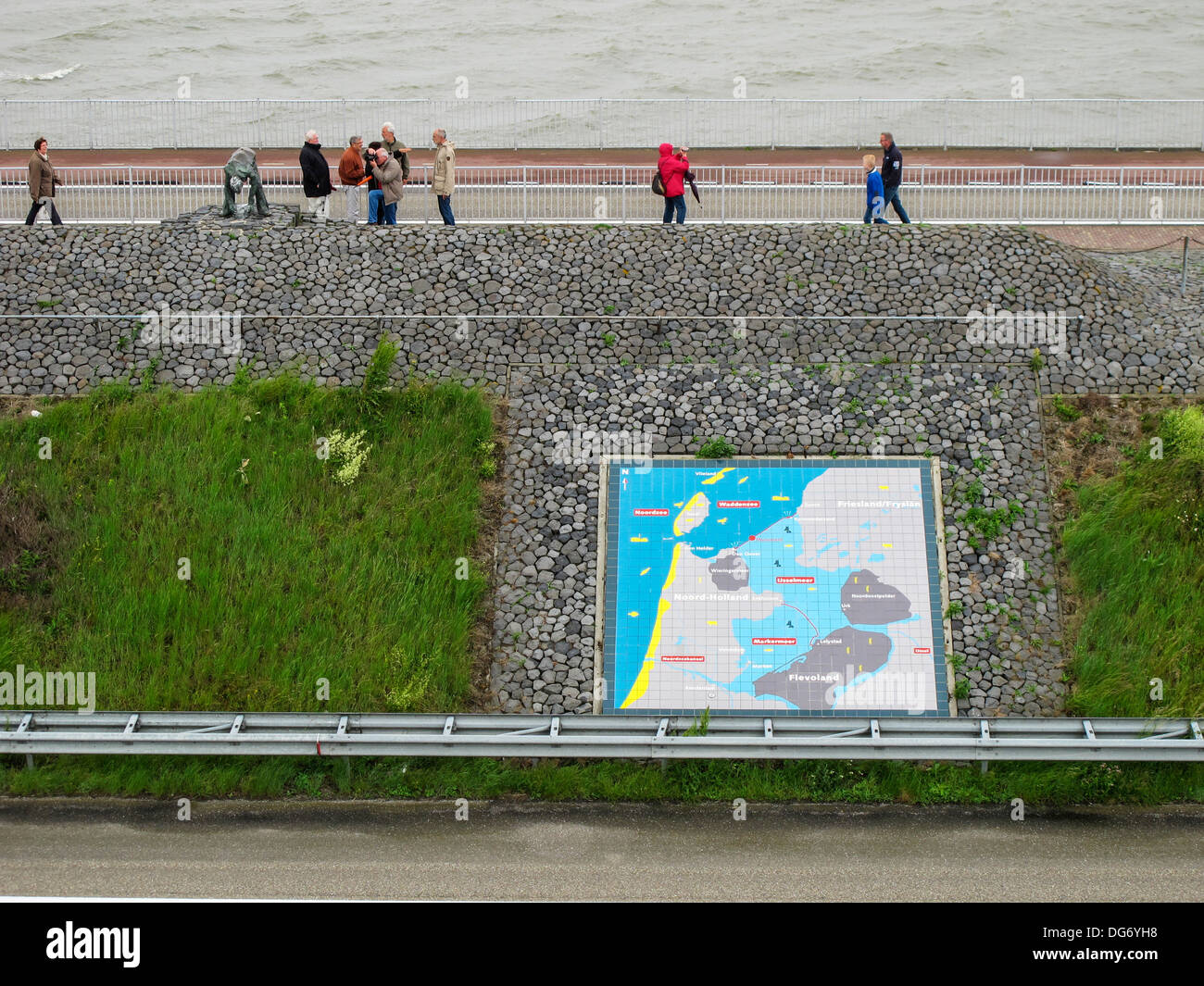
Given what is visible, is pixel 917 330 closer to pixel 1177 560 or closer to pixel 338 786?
pixel 1177 560

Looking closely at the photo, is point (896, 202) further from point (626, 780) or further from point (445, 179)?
point (626, 780)

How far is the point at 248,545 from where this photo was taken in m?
17.1

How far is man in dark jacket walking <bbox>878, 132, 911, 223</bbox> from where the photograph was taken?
21094 mm

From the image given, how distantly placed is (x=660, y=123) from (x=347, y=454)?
46.1ft

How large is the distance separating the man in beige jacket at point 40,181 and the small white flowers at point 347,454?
6760mm

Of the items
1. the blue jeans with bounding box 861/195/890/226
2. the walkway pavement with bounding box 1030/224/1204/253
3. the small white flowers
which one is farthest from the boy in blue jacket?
the small white flowers

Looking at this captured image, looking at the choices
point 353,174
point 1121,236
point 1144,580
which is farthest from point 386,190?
point 1144,580

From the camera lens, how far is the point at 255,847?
14266mm

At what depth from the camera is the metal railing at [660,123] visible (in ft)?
92.6

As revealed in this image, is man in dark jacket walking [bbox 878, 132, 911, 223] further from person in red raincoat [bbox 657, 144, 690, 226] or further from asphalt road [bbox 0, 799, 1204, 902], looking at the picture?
asphalt road [bbox 0, 799, 1204, 902]

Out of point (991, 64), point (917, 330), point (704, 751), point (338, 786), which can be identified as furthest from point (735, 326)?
point (991, 64)

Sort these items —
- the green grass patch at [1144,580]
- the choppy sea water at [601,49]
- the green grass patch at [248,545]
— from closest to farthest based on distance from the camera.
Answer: the green grass patch at [1144,580], the green grass patch at [248,545], the choppy sea water at [601,49]

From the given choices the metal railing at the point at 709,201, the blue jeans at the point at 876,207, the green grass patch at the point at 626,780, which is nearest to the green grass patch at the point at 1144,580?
the green grass patch at the point at 626,780

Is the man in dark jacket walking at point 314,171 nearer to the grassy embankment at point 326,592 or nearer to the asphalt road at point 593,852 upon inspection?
the grassy embankment at point 326,592
